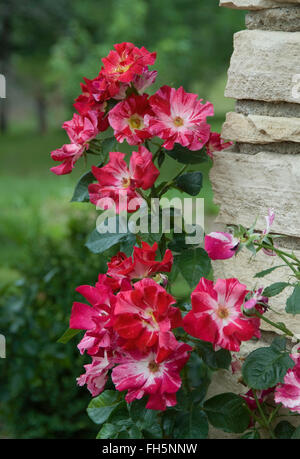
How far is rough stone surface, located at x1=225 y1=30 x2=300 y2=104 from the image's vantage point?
119 cm

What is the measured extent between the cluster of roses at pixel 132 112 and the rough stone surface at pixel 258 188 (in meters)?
0.09

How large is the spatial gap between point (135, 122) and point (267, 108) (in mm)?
273

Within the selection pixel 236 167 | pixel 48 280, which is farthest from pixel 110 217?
pixel 48 280

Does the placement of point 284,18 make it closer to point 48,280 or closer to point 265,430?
point 265,430

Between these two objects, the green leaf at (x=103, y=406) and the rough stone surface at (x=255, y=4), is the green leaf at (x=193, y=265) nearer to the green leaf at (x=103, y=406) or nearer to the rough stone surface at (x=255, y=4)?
the green leaf at (x=103, y=406)

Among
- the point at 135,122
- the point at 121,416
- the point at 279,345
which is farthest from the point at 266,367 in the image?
the point at 135,122

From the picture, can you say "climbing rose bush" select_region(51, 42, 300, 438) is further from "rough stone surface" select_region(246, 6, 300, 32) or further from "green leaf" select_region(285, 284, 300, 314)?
"rough stone surface" select_region(246, 6, 300, 32)

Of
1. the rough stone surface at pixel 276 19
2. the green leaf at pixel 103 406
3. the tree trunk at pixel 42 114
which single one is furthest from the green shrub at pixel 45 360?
the tree trunk at pixel 42 114

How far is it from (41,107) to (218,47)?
17.0ft

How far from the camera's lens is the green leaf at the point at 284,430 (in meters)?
1.26

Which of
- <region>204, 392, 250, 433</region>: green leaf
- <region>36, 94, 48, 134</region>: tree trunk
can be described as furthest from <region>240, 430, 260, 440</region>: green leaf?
<region>36, 94, 48, 134</region>: tree trunk

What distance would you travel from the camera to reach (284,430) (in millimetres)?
1270

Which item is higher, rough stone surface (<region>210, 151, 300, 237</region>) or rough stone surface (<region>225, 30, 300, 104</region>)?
rough stone surface (<region>225, 30, 300, 104</region>)

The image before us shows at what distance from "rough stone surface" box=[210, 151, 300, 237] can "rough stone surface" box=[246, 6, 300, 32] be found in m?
0.25
